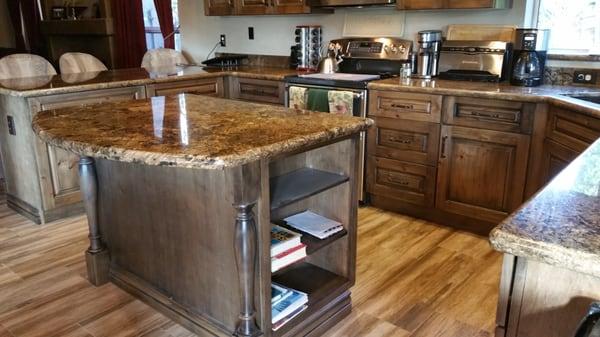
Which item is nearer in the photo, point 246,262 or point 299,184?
point 246,262

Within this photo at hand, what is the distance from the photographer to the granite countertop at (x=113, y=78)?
2.92m

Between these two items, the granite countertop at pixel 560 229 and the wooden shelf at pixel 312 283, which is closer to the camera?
the granite countertop at pixel 560 229

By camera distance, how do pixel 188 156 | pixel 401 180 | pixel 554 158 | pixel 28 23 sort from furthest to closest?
pixel 28 23 < pixel 401 180 < pixel 554 158 < pixel 188 156

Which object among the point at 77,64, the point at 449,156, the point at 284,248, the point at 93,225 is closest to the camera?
the point at 284,248

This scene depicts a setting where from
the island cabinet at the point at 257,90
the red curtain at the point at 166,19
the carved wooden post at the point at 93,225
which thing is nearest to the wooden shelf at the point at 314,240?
the carved wooden post at the point at 93,225

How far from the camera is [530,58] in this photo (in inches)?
110

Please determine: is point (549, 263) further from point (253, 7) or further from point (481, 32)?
point (253, 7)

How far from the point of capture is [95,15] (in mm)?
6480

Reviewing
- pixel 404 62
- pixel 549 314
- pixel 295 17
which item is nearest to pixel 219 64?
pixel 295 17

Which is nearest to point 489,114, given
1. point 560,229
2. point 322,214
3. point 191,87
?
point 322,214

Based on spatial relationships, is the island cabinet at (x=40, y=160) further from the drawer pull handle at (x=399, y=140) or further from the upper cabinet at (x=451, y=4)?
the upper cabinet at (x=451, y=4)

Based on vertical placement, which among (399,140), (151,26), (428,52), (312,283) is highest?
(151,26)

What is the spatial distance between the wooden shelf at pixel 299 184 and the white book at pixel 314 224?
19 cm

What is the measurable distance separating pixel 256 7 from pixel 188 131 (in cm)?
266
